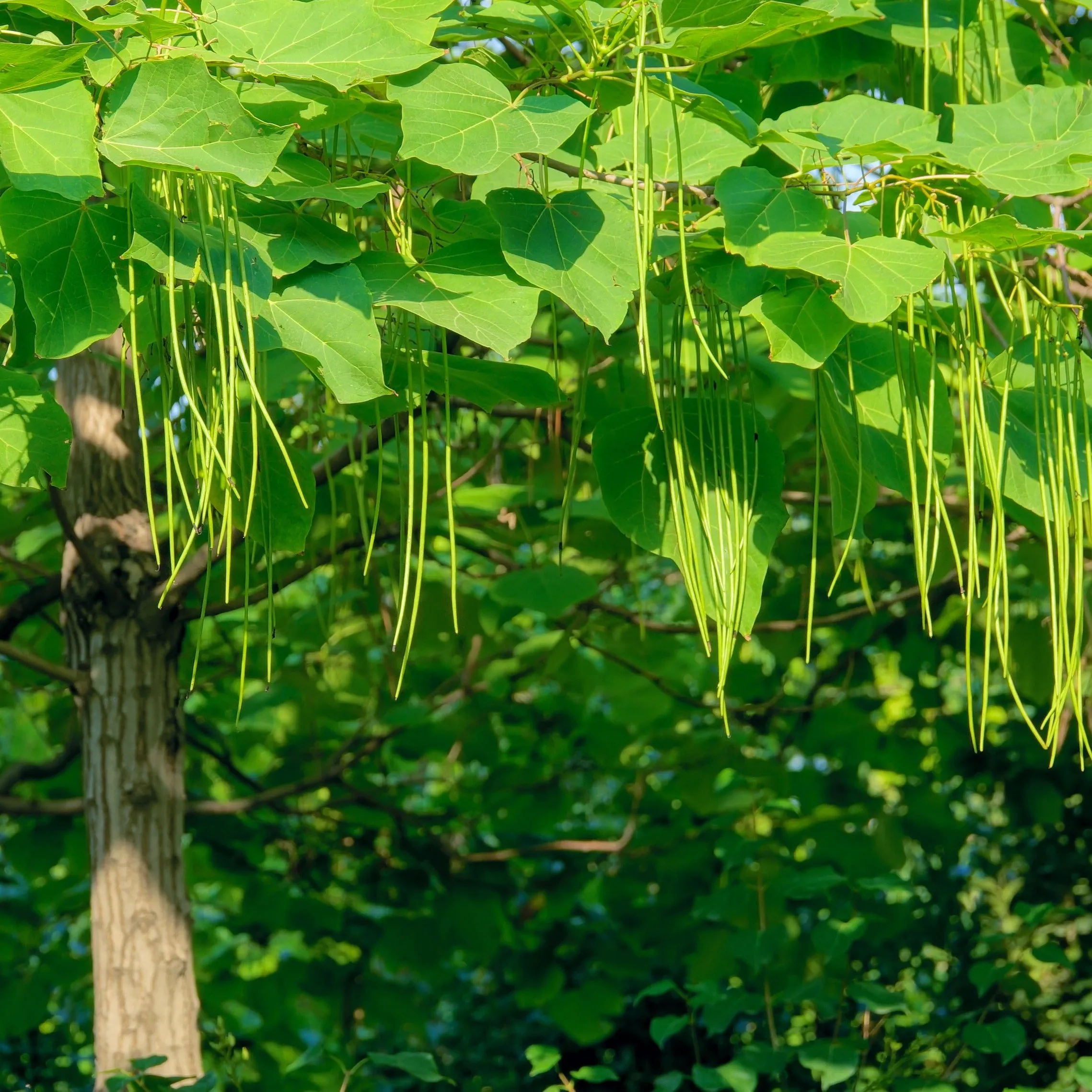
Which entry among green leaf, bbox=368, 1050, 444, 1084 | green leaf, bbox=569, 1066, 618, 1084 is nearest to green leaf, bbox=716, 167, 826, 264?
green leaf, bbox=368, 1050, 444, 1084

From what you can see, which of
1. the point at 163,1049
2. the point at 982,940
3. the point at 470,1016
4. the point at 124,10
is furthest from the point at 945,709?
the point at 124,10

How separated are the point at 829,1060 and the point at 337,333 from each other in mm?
1561

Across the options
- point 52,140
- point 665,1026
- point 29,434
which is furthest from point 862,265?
point 665,1026

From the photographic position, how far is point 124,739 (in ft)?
5.77

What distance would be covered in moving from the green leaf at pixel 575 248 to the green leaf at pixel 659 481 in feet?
0.60

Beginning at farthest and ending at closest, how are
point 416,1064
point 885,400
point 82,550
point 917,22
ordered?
point 82,550
point 416,1064
point 917,22
point 885,400

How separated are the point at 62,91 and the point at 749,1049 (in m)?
1.75

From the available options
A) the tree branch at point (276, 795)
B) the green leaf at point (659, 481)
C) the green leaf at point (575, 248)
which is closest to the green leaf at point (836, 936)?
the tree branch at point (276, 795)

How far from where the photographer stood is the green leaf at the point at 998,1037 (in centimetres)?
195

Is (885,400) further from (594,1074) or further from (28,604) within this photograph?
(28,604)

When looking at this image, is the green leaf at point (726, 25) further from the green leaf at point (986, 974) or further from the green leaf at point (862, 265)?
the green leaf at point (986, 974)

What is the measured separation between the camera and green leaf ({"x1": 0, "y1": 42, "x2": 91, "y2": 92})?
0.73 meters

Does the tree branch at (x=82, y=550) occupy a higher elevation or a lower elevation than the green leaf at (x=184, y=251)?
lower

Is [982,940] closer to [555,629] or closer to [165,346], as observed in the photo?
[555,629]
